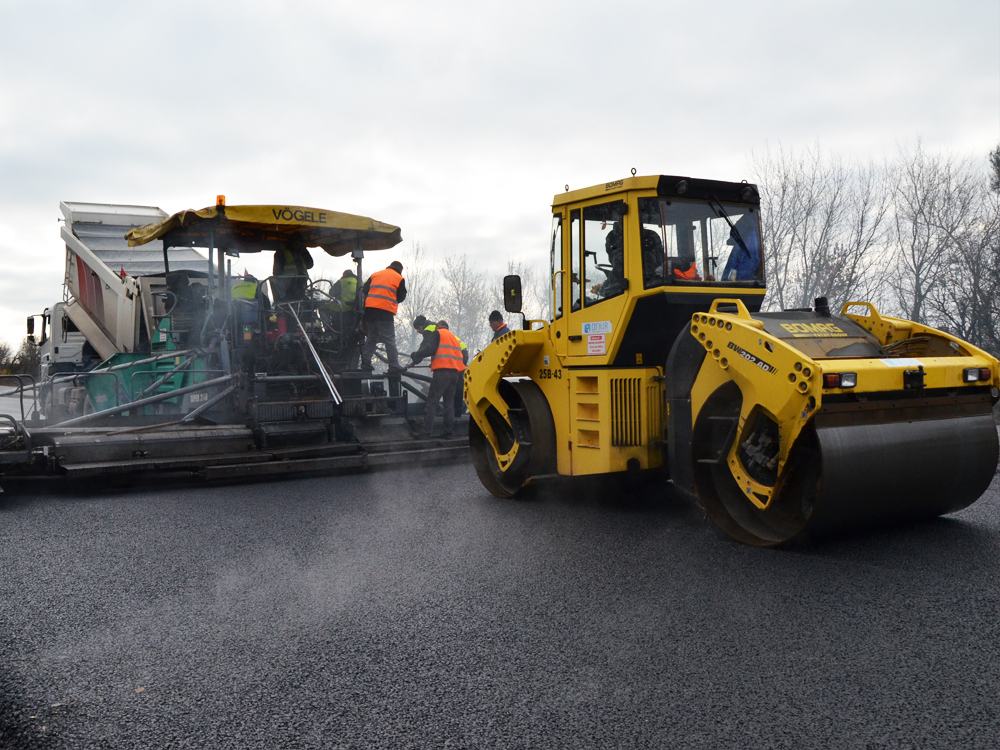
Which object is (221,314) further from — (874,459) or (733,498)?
(874,459)

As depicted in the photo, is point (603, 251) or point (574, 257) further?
point (574, 257)

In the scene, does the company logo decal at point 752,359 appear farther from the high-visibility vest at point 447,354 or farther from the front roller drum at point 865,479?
the high-visibility vest at point 447,354

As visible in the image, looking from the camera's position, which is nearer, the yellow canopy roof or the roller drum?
the roller drum

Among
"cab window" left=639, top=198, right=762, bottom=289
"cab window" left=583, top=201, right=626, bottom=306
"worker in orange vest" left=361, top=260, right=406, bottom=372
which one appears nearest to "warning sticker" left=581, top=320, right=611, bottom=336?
"cab window" left=583, top=201, right=626, bottom=306

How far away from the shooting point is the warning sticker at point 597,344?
5191mm

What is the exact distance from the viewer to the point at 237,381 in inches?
296

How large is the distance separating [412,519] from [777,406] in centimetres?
264

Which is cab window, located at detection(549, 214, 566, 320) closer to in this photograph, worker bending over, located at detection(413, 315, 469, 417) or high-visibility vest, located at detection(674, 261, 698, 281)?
high-visibility vest, located at detection(674, 261, 698, 281)

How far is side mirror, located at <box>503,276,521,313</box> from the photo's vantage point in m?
5.76

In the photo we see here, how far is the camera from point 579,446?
212 inches

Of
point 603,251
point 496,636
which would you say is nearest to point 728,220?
point 603,251

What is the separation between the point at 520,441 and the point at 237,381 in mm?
3226

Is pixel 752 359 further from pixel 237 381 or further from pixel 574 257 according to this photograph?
pixel 237 381

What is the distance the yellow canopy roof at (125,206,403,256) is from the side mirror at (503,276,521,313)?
2.75 metres
